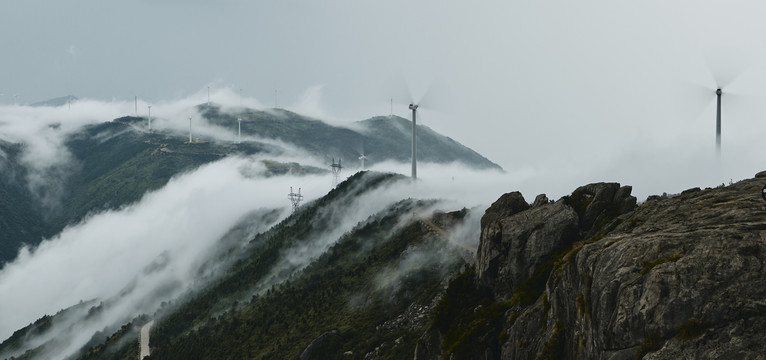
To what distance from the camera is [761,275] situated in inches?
2073

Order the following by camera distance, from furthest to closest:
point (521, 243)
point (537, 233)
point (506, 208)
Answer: point (506, 208), point (521, 243), point (537, 233)

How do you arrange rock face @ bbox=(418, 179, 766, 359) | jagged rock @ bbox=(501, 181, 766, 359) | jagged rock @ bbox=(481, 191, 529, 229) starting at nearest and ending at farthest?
jagged rock @ bbox=(501, 181, 766, 359) → rock face @ bbox=(418, 179, 766, 359) → jagged rock @ bbox=(481, 191, 529, 229)

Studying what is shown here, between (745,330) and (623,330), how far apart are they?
29.6ft

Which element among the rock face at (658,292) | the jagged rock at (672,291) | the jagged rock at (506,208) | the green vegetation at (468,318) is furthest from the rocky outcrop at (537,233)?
the jagged rock at (672,291)

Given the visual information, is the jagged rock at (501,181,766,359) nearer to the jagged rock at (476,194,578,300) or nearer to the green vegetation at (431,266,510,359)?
the green vegetation at (431,266,510,359)

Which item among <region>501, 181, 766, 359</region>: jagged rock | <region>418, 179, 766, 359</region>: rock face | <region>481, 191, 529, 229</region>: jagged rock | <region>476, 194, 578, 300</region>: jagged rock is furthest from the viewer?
<region>481, 191, 529, 229</region>: jagged rock

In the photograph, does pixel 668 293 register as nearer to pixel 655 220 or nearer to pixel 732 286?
pixel 732 286

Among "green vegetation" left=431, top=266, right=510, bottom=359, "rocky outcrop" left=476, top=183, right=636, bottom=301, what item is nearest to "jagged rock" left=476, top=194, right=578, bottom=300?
"rocky outcrop" left=476, top=183, right=636, bottom=301

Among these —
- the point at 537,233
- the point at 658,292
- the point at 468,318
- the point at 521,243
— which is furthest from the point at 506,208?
the point at 658,292

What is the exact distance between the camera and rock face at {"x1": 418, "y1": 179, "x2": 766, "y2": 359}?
52406mm

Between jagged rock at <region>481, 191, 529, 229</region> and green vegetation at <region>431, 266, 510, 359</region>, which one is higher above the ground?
jagged rock at <region>481, 191, 529, 229</region>

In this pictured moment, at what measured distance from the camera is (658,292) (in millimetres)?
55688

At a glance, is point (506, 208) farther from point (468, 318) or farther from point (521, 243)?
point (468, 318)

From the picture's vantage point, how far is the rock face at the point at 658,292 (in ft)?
172
